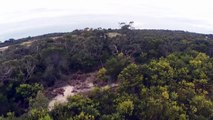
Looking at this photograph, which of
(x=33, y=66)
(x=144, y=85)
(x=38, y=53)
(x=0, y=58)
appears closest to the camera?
(x=144, y=85)

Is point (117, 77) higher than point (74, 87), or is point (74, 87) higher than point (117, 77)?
point (117, 77)

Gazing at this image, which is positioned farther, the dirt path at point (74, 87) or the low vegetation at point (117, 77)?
the dirt path at point (74, 87)

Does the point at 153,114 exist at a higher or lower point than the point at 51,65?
lower

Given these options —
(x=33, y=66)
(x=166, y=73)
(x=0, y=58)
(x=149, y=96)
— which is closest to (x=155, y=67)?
(x=166, y=73)

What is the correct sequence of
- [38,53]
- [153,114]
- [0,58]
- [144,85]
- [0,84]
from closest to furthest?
[153,114] < [144,85] < [0,84] < [38,53] < [0,58]

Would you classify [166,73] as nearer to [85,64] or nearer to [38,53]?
[85,64]

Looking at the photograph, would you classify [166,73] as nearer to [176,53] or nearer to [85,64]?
[176,53]

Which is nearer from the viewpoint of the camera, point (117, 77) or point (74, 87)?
point (117, 77)

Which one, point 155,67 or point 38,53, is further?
point 38,53

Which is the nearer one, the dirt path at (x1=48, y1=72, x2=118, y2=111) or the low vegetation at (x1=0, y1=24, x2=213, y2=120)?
the low vegetation at (x1=0, y1=24, x2=213, y2=120)
